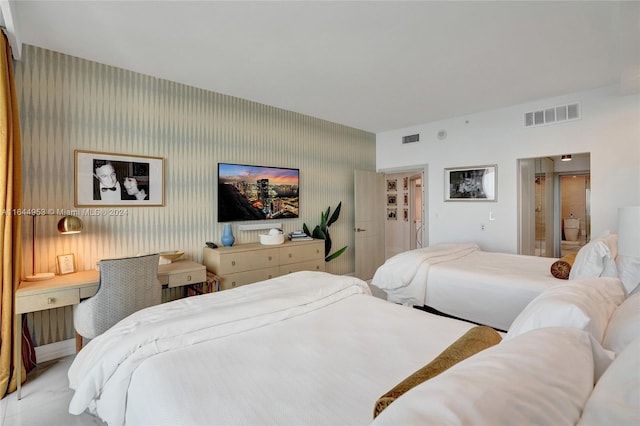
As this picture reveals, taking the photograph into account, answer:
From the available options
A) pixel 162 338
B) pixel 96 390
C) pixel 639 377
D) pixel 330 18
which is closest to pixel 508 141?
pixel 330 18

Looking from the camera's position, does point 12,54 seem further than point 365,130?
No

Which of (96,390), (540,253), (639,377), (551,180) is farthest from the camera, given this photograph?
(551,180)

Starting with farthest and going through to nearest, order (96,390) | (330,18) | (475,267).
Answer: (475,267) < (330,18) < (96,390)

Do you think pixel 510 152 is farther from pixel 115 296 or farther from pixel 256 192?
pixel 115 296

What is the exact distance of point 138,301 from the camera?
2371mm

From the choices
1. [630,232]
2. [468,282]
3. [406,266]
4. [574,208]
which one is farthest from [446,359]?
[574,208]

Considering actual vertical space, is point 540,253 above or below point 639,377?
below

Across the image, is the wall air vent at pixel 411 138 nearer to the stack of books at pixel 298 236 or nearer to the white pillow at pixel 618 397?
the stack of books at pixel 298 236

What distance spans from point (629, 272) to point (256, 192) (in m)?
3.66

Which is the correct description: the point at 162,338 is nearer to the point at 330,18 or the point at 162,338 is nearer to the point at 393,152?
the point at 330,18

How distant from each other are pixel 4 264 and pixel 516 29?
422cm

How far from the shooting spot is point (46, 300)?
2188mm

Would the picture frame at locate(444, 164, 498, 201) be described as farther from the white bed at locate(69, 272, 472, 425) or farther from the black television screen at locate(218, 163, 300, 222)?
the white bed at locate(69, 272, 472, 425)

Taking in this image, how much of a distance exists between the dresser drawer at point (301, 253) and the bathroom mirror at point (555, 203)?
2.95 metres
